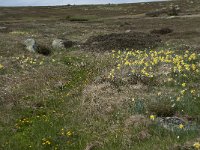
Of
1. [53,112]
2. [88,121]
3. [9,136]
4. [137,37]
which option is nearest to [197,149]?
[88,121]

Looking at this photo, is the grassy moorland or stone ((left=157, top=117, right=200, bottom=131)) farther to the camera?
the grassy moorland

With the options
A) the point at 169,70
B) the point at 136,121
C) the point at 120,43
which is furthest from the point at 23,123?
the point at 120,43

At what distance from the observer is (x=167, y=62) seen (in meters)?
21.2

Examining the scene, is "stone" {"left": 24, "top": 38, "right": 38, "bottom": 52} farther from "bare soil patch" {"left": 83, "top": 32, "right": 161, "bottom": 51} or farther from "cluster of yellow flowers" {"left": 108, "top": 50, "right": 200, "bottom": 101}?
"cluster of yellow flowers" {"left": 108, "top": 50, "right": 200, "bottom": 101}

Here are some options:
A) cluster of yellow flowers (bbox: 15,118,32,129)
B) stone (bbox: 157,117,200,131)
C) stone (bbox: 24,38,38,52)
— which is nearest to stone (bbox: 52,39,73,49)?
stone (bbox: 24,38,38,52)

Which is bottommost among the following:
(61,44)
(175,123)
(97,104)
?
(61,44)

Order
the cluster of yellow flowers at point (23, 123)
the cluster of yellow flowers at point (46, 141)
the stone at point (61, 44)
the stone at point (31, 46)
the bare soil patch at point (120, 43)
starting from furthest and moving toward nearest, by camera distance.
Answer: the stone at point (61, 44), the bare soil patch at point (120, 43), the stone at point (31, 46), the cluster of yellow flowers at point (23, 123), the cluster of yellow flowers at point (46, 141)

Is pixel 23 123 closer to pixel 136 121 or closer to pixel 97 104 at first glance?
pixel 97 104

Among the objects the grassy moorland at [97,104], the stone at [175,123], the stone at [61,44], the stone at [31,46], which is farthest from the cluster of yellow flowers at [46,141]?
the stone at [61,44]

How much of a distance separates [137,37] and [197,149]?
2748cm

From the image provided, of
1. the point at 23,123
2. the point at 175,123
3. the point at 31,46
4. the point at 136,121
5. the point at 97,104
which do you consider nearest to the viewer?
the point at 175,123

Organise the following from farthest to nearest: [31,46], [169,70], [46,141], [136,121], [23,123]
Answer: [31,46] < [169,70] < [23,123] < [136,121] < [46,141]

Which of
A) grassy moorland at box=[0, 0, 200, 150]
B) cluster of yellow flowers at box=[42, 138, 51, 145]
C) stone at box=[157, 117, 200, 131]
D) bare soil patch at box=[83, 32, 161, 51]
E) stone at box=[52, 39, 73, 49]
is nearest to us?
stone at box=[157, 117, 200, 131]

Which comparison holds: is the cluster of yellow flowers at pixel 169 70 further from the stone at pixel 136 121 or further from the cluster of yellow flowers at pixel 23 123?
the cluster of yellow flowers at pixel 23 123
